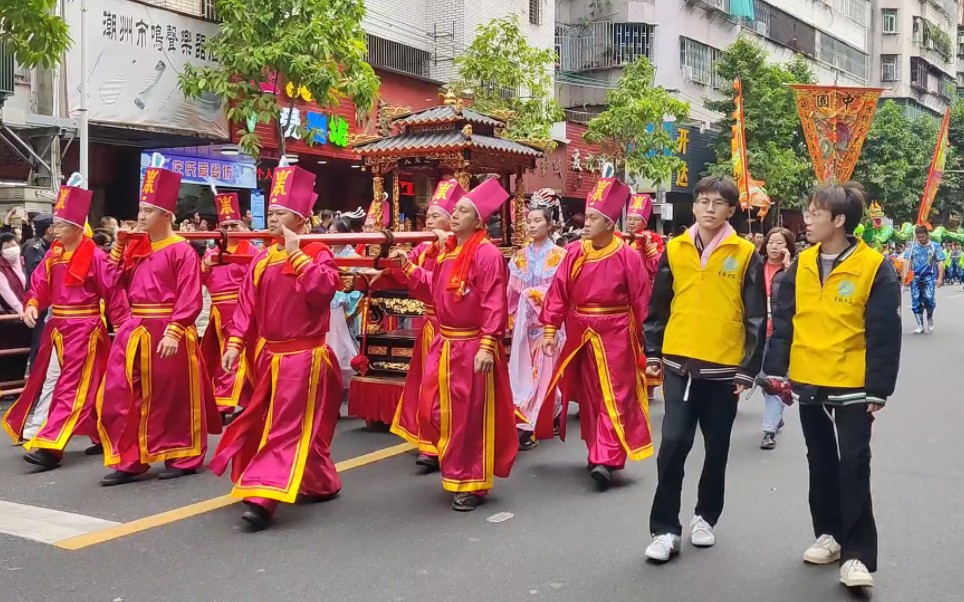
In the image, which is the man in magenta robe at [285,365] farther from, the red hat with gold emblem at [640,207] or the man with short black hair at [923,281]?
the man with short black hair at [923,281]

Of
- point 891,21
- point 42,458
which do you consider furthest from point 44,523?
point 891,21

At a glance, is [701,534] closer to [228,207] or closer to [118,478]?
[118,478]

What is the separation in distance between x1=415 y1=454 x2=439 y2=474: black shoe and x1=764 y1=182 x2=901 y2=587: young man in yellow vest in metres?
2.69

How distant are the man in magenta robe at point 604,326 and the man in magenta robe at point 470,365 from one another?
559 mm

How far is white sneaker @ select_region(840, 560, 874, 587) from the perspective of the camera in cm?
418

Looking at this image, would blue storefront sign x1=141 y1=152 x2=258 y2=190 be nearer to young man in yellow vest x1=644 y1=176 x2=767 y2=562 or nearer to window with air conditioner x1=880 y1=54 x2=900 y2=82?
young man in yellow vest x1=644 y1=176 x2=767 y2=562

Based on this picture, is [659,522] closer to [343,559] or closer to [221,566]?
[343,559]

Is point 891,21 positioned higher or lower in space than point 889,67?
higher

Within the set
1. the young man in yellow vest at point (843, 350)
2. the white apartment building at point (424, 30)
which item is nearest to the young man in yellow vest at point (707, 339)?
the young man in yellow vest at point (843, 350)

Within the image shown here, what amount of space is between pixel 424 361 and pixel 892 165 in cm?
3357

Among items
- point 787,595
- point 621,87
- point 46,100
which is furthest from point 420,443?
point 621,87

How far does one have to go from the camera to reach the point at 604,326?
6332mm

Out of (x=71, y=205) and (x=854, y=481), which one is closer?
(x=854, y=481)

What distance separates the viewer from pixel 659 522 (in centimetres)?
469
